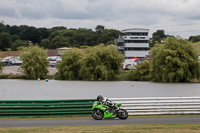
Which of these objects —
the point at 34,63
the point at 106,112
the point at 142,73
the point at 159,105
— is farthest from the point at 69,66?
the point at 106,112

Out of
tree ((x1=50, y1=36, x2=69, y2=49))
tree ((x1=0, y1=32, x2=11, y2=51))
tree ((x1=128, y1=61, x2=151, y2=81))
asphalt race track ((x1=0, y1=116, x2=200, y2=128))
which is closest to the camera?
asphalt race track ((x1=0, y1=116, x2=200, y2=128))

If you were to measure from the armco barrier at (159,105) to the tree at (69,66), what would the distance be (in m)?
53.7

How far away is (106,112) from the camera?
19.9 m

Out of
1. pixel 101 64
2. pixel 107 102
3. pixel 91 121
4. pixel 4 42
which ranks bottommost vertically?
pixel 91 121

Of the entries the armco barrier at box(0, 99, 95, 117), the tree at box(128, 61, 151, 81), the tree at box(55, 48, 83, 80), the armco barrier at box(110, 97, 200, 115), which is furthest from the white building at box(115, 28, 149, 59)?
the armco barrier at box(0, 99, 95, 117)

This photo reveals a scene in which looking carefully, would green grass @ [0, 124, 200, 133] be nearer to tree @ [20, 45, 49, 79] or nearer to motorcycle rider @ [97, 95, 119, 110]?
motorcycle rider @ [97, 95, 119, 110]

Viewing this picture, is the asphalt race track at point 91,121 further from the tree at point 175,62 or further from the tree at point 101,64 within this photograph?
the tree at point 101,64

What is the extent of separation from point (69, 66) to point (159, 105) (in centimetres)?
5473

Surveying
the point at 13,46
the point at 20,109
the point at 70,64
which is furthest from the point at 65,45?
the point at 20,109

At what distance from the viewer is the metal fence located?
2122 cm

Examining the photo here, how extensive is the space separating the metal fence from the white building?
123154 millimetres

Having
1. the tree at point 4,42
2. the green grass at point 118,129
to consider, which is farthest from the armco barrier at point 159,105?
the tree at point 4,42

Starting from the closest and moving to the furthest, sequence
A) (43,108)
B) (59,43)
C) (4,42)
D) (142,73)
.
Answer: (43,108) → (142,73) → (4,42) → (59,43)

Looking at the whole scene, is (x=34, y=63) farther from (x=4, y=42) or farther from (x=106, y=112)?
(x=4, y=42)
